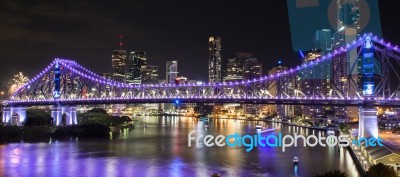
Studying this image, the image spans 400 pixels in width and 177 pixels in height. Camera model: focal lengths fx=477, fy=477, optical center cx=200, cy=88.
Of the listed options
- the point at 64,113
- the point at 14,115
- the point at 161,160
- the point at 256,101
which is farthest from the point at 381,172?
the point at 14,115

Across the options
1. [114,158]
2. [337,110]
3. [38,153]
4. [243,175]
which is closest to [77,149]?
[38,153]

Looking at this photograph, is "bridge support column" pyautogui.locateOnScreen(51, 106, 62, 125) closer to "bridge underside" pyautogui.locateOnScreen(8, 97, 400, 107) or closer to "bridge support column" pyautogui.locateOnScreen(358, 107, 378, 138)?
"bridge underside" pyautogui.locateOnScreen(8, 97, 400, 107)

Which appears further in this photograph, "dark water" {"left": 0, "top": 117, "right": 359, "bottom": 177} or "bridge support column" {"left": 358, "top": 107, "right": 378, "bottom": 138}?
"bridge support column" {"left": 358, "top": 107, "right": 378, "bottom": 138}

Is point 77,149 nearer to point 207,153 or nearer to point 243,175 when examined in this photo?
point 207,153

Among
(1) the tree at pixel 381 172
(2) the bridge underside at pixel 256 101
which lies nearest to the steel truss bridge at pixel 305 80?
(2) the bridge underside at pixel 256 101

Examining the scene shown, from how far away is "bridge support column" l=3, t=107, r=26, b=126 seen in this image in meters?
44.0

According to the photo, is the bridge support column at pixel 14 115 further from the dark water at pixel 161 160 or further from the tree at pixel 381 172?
the tree at pixel 381 172

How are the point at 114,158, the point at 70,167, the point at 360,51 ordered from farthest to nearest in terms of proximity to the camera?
the point at 360,51 < the point at 114,158 < the point at 70,167

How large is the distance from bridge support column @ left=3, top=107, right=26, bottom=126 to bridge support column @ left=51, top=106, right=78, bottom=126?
2879mm

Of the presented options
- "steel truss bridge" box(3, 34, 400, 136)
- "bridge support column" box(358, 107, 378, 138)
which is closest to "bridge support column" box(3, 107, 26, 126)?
"steel truss bridge" box(3, 34, 400, 136)

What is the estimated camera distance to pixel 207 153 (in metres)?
27.1

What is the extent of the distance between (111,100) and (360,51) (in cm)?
2254

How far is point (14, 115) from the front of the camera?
45.6m

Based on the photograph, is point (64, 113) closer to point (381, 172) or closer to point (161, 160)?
point (161, 160)
